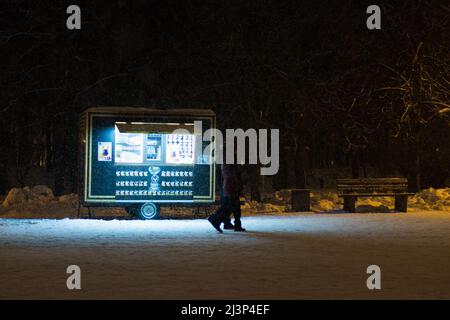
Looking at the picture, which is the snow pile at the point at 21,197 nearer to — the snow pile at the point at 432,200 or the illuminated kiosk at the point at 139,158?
the illuminated kiosk at the point at 139,158

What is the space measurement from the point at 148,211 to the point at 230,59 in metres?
9.79

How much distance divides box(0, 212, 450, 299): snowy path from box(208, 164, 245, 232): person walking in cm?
41

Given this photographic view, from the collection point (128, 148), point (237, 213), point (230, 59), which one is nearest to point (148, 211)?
point (128, 148)

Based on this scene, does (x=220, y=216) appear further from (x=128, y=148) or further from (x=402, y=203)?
Answer: (x=402, y=203)

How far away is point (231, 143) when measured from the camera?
3231 cm

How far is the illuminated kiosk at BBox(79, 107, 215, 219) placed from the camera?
20672mm

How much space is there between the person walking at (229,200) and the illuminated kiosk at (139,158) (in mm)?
2912

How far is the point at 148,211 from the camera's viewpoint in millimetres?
20812

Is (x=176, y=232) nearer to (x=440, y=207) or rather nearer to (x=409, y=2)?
(x=440, y=207)

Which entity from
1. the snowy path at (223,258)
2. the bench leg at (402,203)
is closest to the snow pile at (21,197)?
the snowy path at (223,258)

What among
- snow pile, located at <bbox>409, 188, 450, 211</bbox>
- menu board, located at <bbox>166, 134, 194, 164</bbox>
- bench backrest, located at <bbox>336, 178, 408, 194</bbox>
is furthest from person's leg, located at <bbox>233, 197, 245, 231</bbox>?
snow pile, located at <bbox>409, 188, 450, 211</bbox>

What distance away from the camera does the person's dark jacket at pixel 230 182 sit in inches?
706

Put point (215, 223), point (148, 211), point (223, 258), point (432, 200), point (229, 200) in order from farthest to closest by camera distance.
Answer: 1. point (432, 200)
2. point (148, 211)
3. point (229, 200)
4. point (215, 223)
5. point (223, 258)

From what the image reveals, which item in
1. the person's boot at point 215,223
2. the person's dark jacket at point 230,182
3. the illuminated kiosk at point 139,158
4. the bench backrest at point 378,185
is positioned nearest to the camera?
the person's boot at point 215,223
